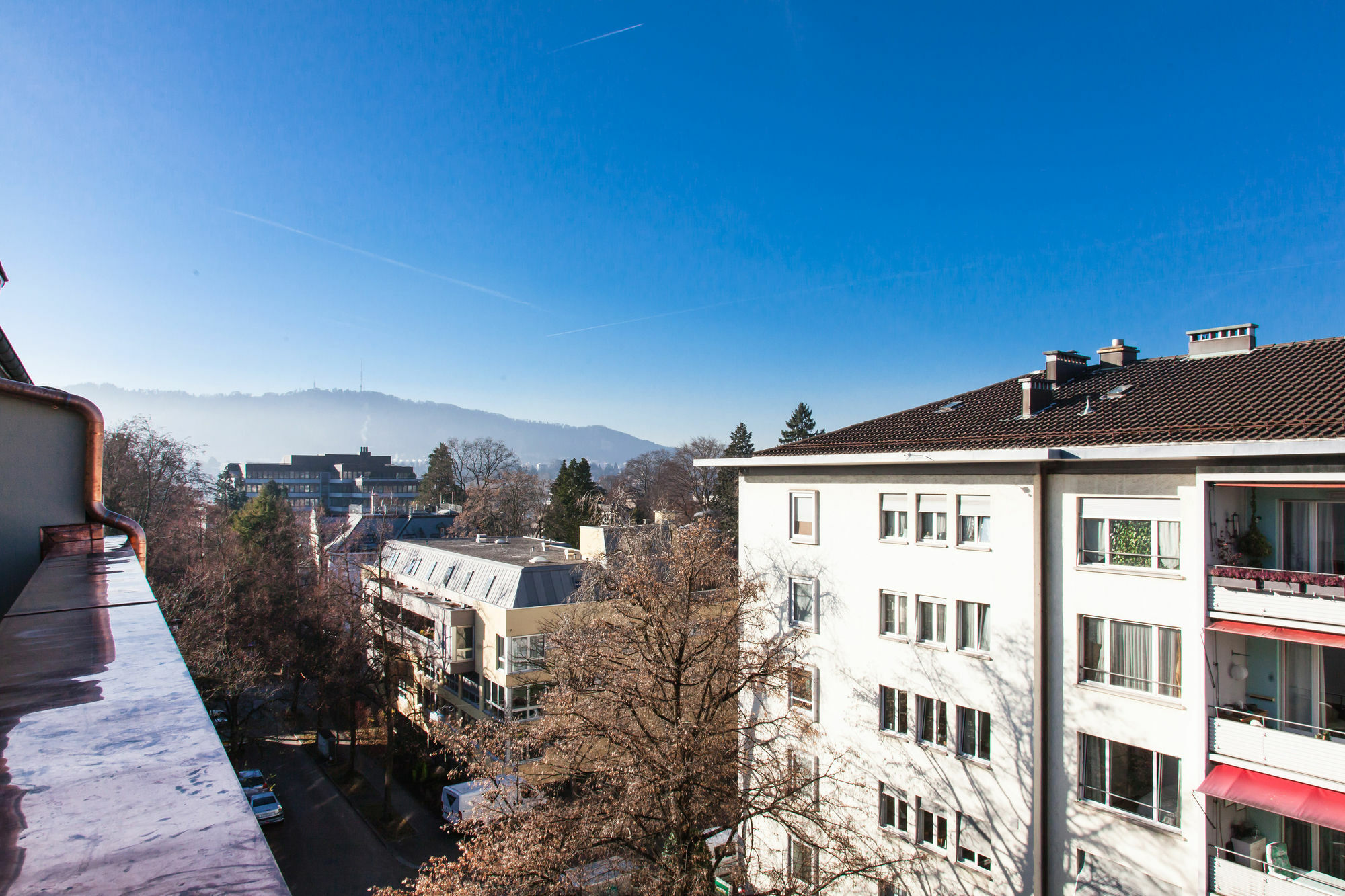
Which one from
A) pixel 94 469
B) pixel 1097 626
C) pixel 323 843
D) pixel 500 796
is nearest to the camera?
pixel 94 469

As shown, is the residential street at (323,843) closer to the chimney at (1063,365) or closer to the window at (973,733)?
the window at (973,733)

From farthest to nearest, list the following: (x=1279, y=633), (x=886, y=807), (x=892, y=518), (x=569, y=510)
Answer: (x=569, y=510)
(x=892, y=518)
(x=886, y=807)
(x=1279, y=633)

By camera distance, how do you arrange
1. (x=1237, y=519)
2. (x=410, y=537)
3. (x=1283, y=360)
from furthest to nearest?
(x=410, y=537) < (x=1283, y=360) < (x=1237, y=519)

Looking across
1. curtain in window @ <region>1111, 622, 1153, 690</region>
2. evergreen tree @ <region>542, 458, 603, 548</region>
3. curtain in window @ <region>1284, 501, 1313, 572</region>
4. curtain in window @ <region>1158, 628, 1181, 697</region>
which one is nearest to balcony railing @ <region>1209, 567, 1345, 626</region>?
curtain in window @ <region>1284, 501, 1313, 572</region>

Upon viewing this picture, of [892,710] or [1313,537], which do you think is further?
[892,710]

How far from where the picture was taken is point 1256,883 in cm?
1075

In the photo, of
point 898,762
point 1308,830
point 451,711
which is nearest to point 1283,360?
point 1308,830

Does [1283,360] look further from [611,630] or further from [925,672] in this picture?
[611,630]

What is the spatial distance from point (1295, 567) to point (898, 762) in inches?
332

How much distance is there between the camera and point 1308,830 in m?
10.9

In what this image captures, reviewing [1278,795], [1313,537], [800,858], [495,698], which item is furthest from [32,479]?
[495,698]

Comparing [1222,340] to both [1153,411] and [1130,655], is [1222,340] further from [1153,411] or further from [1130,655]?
[1130,655]

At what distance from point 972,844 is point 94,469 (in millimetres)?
16203

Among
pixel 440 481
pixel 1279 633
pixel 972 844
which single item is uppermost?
pixel 440 481
